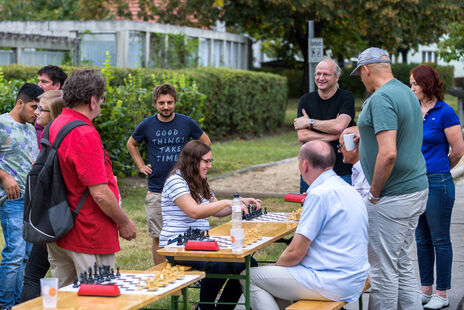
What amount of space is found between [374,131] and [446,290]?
228cm

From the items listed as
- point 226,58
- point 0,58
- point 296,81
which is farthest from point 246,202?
point 296,81

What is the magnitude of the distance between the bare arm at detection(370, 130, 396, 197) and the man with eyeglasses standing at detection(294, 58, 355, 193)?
186 centimetres

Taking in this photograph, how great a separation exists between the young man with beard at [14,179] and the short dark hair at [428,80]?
3.25m

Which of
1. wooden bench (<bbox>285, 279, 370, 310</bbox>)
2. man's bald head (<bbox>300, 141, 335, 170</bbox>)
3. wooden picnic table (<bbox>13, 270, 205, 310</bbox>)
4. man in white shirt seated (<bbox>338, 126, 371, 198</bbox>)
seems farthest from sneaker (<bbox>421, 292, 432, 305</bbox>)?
wooden picnic table (<bbox>13, 270, 205, 310</bbox>)

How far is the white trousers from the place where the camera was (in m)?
5.51

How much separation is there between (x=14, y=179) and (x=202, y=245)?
6.55ft

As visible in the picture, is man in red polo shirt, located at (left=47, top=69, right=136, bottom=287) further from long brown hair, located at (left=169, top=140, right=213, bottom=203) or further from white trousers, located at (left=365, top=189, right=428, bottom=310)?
white trousers, located at (left=365, top=189, right=428, bottom=310)

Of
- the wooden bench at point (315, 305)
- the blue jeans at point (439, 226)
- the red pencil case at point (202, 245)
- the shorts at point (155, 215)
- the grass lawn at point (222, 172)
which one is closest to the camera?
the wooden bench at point (315, 305)

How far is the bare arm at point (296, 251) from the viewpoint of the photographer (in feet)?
16.4

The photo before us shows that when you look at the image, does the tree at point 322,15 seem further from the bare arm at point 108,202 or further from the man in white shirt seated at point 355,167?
the bare arm at point 108,202

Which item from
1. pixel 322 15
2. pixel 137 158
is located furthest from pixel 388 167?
pixel 322 15

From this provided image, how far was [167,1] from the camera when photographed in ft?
103

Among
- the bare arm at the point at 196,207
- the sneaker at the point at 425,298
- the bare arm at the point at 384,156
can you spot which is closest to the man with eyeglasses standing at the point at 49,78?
the bare arm at the point at 196,207

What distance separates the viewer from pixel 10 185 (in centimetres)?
630
